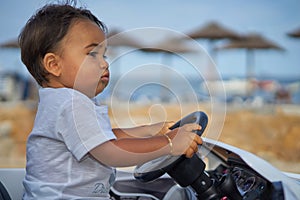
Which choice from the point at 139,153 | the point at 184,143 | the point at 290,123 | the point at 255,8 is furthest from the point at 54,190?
the point at 255,8

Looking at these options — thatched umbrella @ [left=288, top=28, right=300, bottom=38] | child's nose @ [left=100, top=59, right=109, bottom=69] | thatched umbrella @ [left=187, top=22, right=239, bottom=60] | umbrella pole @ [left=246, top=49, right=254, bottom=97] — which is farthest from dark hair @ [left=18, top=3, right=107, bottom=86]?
umbrella pole @ [left=246, top=49, right=254, bottom=97]

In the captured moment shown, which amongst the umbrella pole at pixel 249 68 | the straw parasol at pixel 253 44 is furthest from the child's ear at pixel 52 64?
the umbrella pole at pixel 249 68

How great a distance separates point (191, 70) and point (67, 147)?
47 centimetres

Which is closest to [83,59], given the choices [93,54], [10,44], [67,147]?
[93,54]

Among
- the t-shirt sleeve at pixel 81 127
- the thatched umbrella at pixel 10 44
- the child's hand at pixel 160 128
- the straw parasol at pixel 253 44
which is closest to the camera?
the t-shirt sleeve at pixel 81 127

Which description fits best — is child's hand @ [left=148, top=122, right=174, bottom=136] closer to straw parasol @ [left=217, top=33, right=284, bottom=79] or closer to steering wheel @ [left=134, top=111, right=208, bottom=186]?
steering wheel @ [left=134, top=111, right=208, bottom=186]

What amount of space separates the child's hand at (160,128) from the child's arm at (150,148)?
0.25 m

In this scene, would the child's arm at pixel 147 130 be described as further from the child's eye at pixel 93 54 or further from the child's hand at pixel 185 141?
the child's eye at pixel 93 54

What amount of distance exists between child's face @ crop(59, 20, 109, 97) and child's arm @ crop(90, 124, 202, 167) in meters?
0.23

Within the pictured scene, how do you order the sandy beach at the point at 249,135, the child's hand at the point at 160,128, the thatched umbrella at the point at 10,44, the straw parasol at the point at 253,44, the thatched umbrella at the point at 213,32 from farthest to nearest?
the straw parasol at the point at 253,44, the thatched umbrella at the point at 10,44, the thatched umbrella at the point at 213,32, the sandy beach at the point at 249,135, the child's hand at the point at 160,128

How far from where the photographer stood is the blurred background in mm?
1644

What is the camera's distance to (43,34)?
1.66 metres

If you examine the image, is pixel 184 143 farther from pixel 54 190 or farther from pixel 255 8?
pixel 255 8

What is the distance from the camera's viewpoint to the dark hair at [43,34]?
1.64 metres
